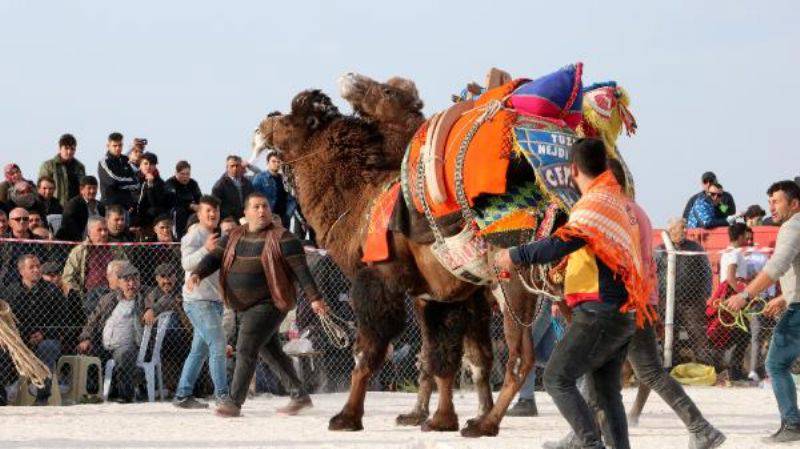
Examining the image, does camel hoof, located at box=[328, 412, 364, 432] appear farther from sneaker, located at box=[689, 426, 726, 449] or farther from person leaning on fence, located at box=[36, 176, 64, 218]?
person leaning on fence, located at box=[36, 176, 64, 218]

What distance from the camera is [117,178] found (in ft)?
53.2

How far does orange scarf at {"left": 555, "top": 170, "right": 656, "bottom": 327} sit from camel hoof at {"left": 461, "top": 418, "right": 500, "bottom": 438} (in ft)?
9.37

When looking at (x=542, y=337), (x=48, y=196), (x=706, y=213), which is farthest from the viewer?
(x=706, y=213)

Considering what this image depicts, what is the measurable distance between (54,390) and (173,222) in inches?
124

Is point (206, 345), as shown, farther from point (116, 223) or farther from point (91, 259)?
point (116, 223)

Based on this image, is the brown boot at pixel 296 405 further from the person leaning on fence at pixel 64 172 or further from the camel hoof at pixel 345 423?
the person leaning on fence at pixel 64 172

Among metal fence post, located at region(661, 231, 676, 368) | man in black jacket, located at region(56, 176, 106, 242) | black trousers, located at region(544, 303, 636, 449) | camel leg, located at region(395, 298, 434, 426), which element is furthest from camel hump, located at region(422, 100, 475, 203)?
metal fence post, located at region(661, 231, 676, 368)

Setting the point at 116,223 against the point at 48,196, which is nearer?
the point at 116,223

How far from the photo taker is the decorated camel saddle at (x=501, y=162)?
9.29 m

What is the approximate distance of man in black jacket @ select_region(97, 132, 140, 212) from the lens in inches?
635

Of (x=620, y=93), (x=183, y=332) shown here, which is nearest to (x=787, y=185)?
(x=620, y=93)

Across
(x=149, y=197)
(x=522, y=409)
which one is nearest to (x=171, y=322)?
(x=149, y=197)

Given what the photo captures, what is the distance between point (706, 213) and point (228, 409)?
9.69 metres

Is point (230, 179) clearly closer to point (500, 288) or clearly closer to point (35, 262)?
point (35, 262)
